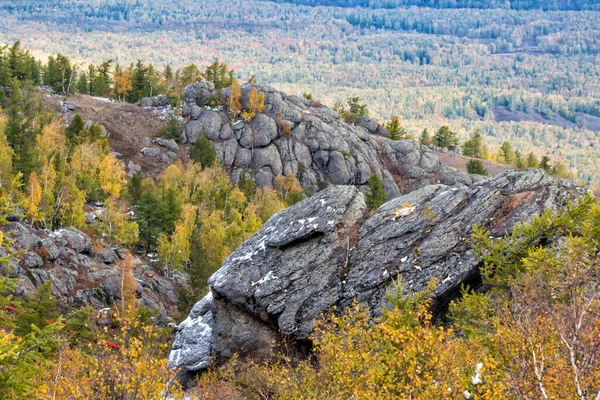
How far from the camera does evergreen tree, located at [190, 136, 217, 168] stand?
124688mm

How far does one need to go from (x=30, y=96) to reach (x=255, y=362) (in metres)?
103

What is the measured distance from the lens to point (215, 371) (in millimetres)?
35969

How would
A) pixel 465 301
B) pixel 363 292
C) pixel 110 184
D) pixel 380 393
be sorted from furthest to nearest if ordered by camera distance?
pixel 110 184 < pixel 363 292 < pixel 465 301 < pixel 380 393

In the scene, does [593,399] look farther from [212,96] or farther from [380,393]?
[212,96]

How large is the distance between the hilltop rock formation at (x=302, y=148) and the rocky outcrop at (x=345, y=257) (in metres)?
91.3

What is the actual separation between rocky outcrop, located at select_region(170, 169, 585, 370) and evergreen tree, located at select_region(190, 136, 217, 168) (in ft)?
284

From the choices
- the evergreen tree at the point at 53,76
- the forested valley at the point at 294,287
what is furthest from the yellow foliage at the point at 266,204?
the evergreen tree at the point at 53,76

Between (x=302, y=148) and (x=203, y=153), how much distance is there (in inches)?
923

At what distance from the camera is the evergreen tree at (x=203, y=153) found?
409 feet

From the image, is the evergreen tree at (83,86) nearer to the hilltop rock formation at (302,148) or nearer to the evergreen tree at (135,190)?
the hilltop rock formation at (302,148)

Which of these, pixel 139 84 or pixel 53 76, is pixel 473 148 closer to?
pixel 139 84

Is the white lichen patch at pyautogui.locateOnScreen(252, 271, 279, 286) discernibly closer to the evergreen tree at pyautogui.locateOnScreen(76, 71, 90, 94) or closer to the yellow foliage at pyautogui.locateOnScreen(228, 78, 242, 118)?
the yellow foliage at pyautogui.locateOnScreen(228, 78, 242, 118)

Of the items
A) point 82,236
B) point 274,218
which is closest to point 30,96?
point 82,236

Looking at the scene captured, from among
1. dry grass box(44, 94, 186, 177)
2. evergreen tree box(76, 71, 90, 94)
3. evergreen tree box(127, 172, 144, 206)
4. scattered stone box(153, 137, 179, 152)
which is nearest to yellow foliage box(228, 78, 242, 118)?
scattered stone box(153, 137, 179, 152)
